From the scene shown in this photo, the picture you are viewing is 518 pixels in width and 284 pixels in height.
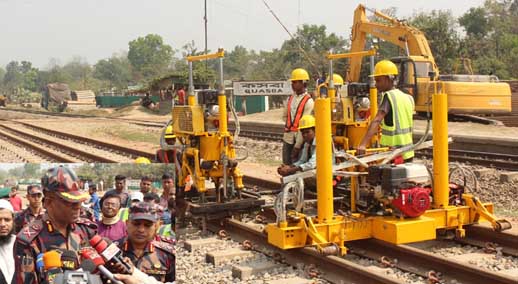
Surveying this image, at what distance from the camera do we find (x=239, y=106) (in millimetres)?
42875

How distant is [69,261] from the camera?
Answer: 9.04 ft

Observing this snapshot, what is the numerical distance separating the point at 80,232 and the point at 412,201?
4.06 metres

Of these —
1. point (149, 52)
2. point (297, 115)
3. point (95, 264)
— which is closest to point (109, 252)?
point (95, 264)

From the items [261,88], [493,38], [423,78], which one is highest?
[493,38]

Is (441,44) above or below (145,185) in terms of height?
above

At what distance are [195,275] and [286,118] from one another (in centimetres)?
313

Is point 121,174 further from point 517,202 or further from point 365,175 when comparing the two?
point 517,202

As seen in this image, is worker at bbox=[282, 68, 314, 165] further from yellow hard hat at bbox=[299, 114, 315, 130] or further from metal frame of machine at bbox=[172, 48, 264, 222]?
metal frame of machine at bbox=[172, 48, 264, 222]

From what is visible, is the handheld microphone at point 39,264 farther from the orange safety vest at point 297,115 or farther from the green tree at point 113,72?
the green tree at point 113,72

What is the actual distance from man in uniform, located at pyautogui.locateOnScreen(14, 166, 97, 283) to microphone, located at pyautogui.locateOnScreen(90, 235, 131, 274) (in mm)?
259

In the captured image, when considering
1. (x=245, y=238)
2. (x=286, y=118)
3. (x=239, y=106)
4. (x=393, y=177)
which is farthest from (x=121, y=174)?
(x=239, y=106)

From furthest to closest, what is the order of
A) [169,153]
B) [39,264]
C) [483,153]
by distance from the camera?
1. [483,153]
2. [169,153]
3. [39,264]

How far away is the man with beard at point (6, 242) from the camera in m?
3.19

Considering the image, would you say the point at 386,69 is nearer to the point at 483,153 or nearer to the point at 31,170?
the point at 31,170
